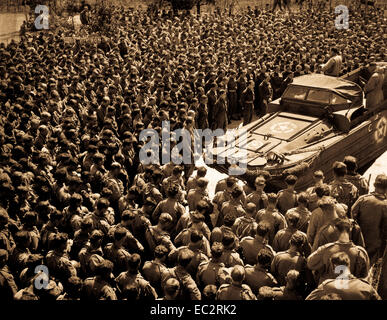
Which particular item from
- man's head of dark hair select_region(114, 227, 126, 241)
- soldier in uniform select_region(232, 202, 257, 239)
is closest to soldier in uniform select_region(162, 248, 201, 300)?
man's head of dark hair select_region(114, 227, 126, 241)

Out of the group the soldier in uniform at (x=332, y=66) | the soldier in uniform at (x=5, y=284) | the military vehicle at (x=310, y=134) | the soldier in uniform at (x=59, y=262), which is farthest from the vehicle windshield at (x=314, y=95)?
the soldier in uniform at (x=5, y=284)

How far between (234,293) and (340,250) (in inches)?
56.5

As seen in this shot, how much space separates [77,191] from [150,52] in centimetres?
997

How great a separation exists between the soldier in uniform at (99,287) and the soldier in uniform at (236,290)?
1208 mm

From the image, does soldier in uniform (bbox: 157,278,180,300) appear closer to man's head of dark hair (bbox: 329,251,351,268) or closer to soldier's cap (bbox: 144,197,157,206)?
man's head of dark hair (bbox: 329,251,351,268)

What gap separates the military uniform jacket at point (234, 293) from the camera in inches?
178

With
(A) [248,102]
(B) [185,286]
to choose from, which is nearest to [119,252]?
(B) [185,286]

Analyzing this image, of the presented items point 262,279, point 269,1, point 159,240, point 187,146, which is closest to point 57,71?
point 187,146

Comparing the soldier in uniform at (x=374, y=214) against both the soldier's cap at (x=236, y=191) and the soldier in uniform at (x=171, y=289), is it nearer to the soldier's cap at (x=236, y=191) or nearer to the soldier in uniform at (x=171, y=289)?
the soldier's cap at (x=236, y=191)

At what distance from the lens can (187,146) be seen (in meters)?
8.82

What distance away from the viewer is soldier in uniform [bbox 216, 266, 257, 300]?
14.8ft

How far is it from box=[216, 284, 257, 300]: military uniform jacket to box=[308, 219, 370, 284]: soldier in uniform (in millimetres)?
969

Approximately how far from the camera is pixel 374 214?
243 inches
